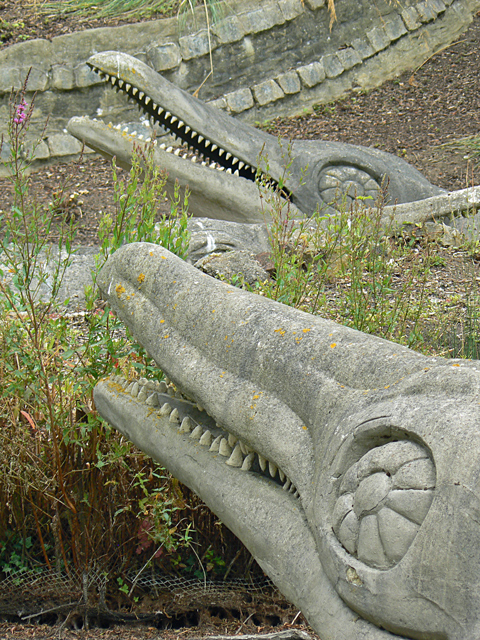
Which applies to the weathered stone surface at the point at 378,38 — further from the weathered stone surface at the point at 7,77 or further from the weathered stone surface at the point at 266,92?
the weathered stone surface at the point at 7,77

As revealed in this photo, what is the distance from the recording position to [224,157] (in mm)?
5730

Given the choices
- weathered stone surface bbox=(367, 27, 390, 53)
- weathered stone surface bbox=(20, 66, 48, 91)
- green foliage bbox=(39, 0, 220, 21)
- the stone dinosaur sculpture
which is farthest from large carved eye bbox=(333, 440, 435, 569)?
weathered stone surface bbox=(367, 27, 390, 53)

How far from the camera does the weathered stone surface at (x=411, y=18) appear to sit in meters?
10.4

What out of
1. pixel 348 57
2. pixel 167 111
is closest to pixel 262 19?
pixel 348 57

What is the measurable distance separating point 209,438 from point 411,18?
34.3 feet

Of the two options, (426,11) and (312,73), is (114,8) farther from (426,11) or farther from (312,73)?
(426,11)

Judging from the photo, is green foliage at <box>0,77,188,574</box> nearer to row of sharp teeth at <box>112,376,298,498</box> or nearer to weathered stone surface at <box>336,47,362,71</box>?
row of sharp teeth at <box>112,376,298,498</box>

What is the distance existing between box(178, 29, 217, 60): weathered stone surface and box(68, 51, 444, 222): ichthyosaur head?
154 inches

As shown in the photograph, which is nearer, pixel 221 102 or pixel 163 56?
pixel 163 56

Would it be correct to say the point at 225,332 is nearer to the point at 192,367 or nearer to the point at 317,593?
the point at 192,367

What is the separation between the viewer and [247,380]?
1683 millimetres

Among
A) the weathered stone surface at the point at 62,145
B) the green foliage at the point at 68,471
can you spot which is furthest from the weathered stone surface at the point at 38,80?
the green foliage at the point at 68,471

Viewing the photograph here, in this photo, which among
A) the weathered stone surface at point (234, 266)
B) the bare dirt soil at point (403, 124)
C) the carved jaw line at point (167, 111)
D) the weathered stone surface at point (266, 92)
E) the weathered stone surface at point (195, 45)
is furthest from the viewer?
the weathered stone surface at point (266, 92)

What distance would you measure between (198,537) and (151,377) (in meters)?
0.67
